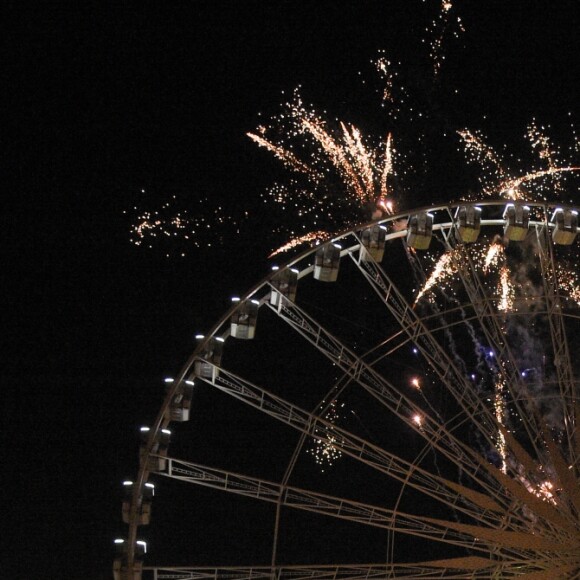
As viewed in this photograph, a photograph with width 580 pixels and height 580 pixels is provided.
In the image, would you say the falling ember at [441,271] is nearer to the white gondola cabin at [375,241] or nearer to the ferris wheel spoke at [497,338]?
the ferris wheel spoke at [497,338]

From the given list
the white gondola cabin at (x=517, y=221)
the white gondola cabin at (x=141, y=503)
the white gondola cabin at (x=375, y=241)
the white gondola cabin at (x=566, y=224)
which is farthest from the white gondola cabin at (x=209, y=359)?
the white gondola cabin at (x=566, y=224)

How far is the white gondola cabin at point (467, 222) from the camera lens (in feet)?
51.5

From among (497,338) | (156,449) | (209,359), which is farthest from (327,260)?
(156,449)

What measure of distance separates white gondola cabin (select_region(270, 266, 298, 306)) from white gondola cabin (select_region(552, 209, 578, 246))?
455cm

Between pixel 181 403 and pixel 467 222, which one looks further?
pixel 467 222

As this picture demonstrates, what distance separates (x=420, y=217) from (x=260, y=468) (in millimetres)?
12674

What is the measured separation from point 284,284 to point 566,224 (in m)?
4.88

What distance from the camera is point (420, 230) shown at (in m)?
15.9

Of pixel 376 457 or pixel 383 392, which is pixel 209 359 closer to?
pixel 383 392

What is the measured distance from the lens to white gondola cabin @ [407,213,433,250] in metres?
15.9

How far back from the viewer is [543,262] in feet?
51.3

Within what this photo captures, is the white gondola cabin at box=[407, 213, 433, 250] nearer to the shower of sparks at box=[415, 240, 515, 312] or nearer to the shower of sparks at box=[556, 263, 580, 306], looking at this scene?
the shower of sparks at box=[415, 240, 515, 312]

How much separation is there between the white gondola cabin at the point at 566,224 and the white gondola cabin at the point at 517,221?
0.54m

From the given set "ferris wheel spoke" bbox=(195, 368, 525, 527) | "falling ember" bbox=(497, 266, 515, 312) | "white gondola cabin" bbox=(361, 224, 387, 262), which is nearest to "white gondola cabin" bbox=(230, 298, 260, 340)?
"ferris wheel spoke" bbox=(195, 368, 525, 527)
